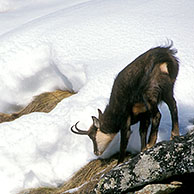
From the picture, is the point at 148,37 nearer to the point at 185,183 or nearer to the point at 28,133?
the point at 28,133

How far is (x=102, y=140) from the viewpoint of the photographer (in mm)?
5977

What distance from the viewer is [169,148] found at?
12.5 ft

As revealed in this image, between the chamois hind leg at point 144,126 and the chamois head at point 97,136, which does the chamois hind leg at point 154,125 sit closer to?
the chamois hind leg at point 144,126

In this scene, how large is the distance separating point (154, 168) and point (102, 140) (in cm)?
224

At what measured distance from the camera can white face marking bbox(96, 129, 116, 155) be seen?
19.5 feet

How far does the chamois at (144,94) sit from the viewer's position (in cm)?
502

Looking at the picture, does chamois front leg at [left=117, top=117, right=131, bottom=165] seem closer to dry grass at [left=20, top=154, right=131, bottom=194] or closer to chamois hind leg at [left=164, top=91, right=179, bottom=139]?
dry grass at [left=20, top=154, right=131, bottom=194]

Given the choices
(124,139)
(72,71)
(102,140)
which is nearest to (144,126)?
(124,139)

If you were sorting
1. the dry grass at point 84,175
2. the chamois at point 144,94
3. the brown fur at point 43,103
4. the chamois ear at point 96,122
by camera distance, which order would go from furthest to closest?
the brown fur at point 43,103 < the chamois ear at point 96,122 < the dry grass at point 84,175 < the chamois at point 144,94

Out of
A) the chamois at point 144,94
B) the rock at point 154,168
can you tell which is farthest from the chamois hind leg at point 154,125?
the rock at point 154,168

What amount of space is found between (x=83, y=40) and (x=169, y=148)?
4.72m

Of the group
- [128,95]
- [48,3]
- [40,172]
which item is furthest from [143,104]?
[48,3]

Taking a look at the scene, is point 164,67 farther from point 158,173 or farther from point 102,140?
point 158,173

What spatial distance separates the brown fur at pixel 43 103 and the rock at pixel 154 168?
4.18 m
